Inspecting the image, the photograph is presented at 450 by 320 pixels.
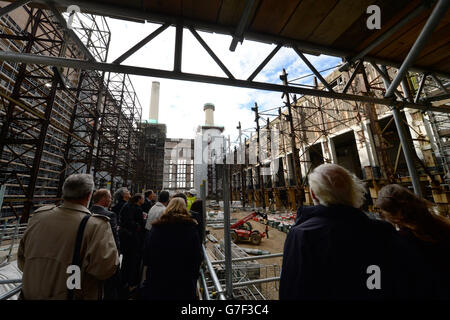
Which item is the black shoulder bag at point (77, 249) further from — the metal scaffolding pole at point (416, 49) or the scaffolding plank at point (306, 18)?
the metal scaffolding pole at point (416, 49)

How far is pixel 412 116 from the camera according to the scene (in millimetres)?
9625

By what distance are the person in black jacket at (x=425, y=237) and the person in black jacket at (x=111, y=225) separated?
7.36 ft

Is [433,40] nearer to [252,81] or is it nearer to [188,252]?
[252,81]

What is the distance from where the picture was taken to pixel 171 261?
1883mm

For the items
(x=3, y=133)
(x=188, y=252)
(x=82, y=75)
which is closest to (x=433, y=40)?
(x=188, y=252)

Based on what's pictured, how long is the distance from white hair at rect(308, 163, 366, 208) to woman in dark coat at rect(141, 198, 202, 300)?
1.45 meters

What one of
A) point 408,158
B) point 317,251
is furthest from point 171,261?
point 408,158

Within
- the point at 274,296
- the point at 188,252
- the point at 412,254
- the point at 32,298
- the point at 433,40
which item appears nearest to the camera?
the point at 412,254

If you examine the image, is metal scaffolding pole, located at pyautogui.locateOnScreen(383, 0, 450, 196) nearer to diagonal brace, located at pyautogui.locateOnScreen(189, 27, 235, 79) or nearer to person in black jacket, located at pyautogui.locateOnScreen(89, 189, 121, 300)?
diagonal brace, located at pyautogui.locateOnScreen(189, 27, 235, 79)

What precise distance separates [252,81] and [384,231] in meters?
2.13

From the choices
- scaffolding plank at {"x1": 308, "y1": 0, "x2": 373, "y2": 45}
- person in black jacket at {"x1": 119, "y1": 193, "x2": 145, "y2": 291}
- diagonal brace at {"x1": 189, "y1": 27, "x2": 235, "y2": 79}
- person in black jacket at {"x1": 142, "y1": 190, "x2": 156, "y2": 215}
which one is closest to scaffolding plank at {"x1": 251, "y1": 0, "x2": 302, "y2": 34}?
scaffolding plank at {"x1": 308, "y1": 0, "x2": 373, "y2": 45}

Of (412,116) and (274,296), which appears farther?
(412,116)

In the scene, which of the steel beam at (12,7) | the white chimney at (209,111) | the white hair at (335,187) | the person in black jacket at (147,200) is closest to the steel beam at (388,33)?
the white hair at (335,187)

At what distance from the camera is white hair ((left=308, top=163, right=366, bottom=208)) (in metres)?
1.14
